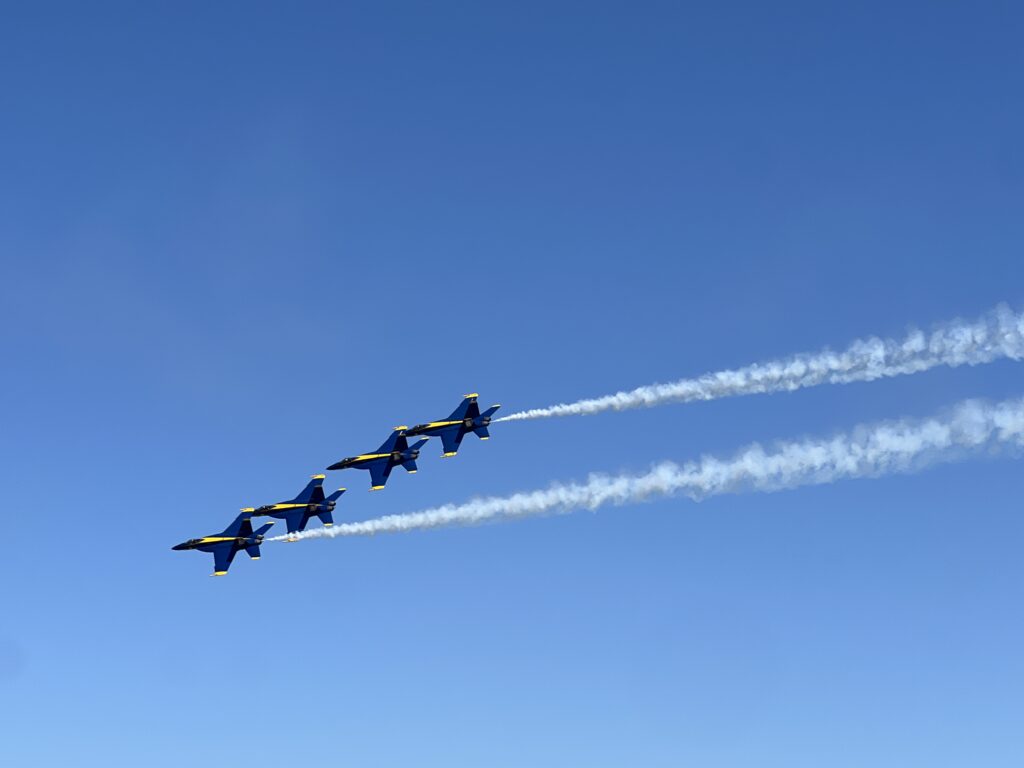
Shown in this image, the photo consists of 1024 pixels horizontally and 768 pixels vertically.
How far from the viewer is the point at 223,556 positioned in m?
141

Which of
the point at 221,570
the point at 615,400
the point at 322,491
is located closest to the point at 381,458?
the point at 322,491

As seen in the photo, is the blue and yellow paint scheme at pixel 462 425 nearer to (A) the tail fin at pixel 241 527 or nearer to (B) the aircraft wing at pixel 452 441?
(B) the aircraft wing at pixel 452 441

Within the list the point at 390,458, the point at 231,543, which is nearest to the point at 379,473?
the point at 390,458

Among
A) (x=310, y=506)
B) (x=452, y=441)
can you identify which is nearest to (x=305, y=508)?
(x=310, y=506)

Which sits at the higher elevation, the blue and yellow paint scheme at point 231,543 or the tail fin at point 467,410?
the tail fin at point 467,410

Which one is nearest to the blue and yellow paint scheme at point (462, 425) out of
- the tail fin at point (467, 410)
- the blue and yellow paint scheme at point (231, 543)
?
the tail fin at point (467, 410)

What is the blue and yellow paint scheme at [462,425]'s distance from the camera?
445 feet

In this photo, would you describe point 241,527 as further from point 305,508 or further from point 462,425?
point 462,425

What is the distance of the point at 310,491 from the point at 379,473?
914 centimetres

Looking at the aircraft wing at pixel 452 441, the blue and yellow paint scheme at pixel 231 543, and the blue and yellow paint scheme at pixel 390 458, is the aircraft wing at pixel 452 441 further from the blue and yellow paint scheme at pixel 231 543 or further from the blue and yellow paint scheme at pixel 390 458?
the blue and yellow paint scheme at pixel 231 543

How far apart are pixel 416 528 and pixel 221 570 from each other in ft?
80.4

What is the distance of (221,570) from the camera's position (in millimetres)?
140250

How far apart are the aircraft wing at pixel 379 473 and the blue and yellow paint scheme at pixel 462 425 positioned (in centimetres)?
786

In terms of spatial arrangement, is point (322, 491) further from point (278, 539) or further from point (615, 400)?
point (615, 400)
